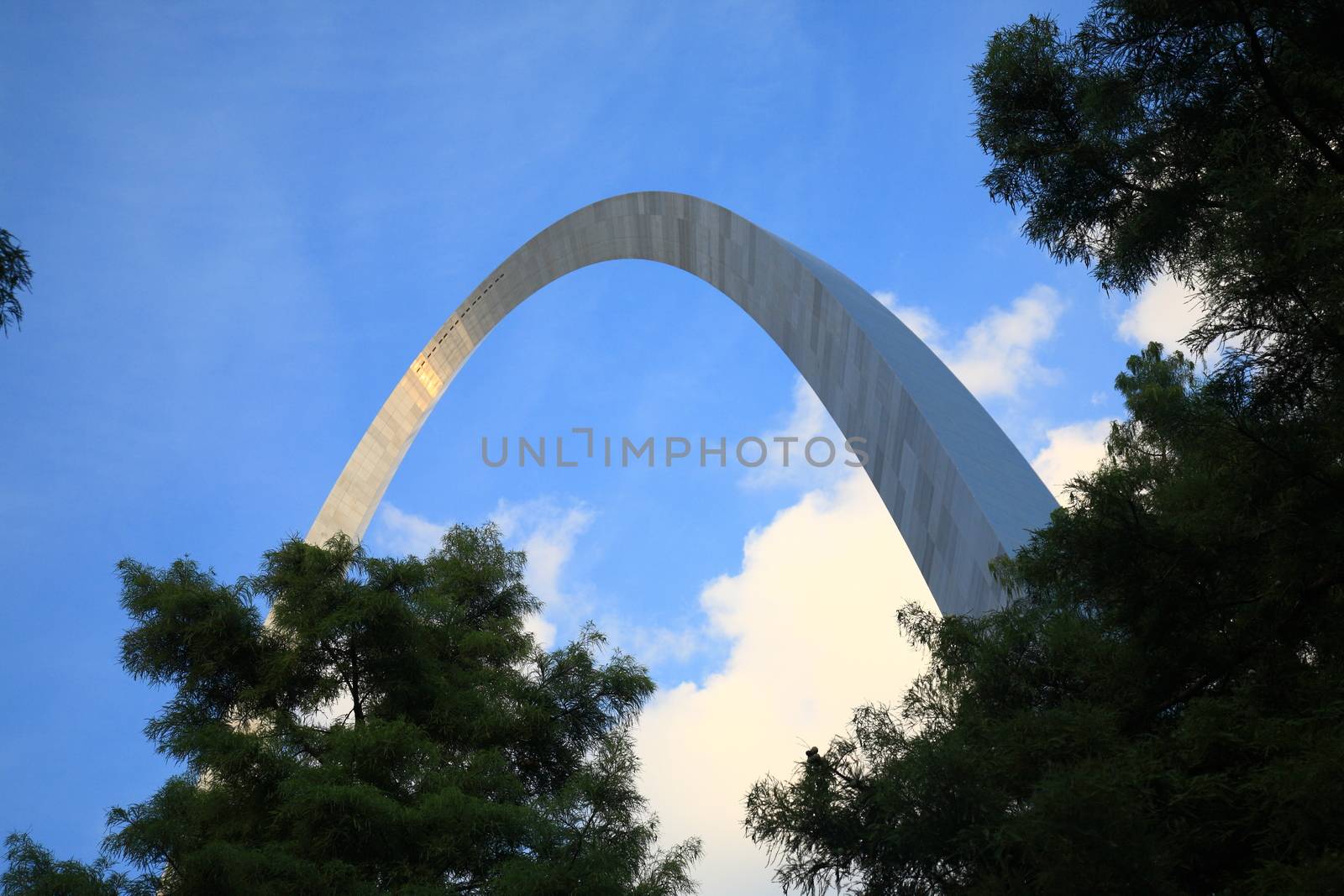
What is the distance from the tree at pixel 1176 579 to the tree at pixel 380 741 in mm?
3454

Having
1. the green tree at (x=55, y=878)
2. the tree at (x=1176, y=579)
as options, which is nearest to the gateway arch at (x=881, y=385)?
the tree at (x=1176, y=579)

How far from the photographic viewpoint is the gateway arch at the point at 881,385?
8422 mm

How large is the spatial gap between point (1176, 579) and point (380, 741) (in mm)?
5666

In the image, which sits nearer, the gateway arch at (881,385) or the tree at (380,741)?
the tree at (380,741)

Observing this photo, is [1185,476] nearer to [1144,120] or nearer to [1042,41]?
[1144,120]

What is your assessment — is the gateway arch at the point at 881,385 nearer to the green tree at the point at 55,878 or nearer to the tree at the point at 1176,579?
the tree at the point at 1176,579

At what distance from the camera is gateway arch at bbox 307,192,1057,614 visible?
8.42 metres

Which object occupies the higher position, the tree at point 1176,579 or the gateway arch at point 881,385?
the gateway arch at point 881,385

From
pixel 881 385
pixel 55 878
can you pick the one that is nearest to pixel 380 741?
pixel 55 878

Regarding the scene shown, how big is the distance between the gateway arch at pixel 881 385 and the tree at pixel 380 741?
302 cm

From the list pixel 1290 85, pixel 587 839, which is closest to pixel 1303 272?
pixel 1290 85

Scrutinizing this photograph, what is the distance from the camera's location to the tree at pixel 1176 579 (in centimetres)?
375

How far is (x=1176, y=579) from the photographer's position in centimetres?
461

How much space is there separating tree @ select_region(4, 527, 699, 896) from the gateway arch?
9.91 feet
